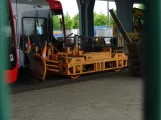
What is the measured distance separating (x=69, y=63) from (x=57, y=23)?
14.3ft

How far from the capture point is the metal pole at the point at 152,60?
1.00m

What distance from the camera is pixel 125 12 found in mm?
24812

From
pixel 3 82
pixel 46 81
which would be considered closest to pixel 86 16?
pixel 46 81

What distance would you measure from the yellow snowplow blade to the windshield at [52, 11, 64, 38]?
11.6 feet

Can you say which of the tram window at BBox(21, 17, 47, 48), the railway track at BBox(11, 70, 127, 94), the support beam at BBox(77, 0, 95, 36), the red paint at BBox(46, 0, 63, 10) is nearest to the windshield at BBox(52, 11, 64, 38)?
the red paint at BBox(46, 0, 63, 10)

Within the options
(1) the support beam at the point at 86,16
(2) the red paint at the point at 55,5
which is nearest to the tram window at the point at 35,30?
(2) the red paint at the point at 55,5

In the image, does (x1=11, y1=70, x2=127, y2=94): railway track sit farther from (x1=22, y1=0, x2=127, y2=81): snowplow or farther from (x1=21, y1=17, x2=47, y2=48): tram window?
(x1=21, y1=17, x2=47, y2=48): tram window

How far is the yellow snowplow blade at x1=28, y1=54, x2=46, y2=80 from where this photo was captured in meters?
10.4

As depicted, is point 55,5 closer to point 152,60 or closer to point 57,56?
point 57,56

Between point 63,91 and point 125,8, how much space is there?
1724 centimetres

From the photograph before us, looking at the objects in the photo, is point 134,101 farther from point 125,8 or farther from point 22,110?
point 125,8

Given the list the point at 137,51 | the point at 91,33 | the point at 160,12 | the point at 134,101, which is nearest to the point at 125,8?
the point at 91,33

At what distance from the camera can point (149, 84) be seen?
1033 mm

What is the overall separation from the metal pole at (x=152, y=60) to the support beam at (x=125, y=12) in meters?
23.4
